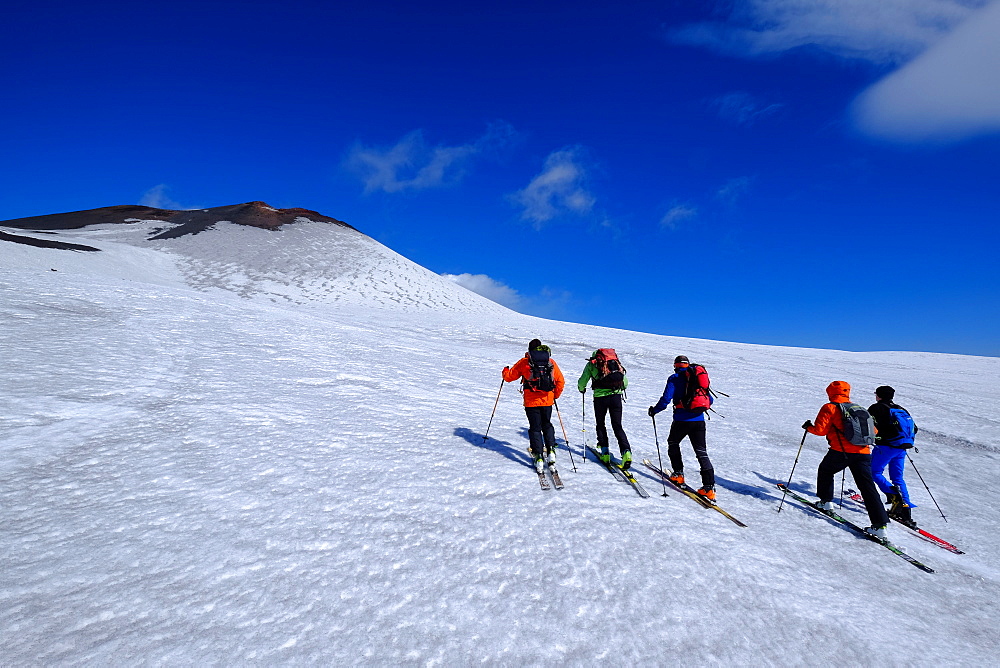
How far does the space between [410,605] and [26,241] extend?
155 feet

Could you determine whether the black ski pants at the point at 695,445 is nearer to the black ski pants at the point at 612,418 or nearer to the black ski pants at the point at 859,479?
the black ski pants at the point at 612,418

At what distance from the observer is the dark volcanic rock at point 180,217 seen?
5425 cm

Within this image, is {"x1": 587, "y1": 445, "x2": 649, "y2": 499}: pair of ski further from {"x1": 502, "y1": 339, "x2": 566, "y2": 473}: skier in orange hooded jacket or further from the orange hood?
the orange hood

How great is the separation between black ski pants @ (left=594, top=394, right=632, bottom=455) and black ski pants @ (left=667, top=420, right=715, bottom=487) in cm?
76

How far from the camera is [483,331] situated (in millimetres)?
24750

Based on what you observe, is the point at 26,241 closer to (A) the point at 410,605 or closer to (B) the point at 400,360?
(B) the point at 400,360

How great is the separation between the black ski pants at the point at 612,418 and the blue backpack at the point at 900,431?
4542mm

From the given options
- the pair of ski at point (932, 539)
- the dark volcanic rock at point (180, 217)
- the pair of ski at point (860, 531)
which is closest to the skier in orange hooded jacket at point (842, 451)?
the pair of ski at point (860, 531)

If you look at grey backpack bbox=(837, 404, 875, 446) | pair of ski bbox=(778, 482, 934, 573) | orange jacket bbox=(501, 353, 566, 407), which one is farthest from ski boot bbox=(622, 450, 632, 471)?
grey backpack bbox=(837, 404, 875, 446)

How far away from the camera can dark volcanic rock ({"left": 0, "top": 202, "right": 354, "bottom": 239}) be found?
54.3 m

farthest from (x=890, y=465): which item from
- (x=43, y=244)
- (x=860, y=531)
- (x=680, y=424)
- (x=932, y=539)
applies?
(x=43, y=244)

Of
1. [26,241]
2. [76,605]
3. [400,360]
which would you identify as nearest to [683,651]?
[76,605]

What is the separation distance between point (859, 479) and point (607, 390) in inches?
151

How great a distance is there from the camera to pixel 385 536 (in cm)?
468
